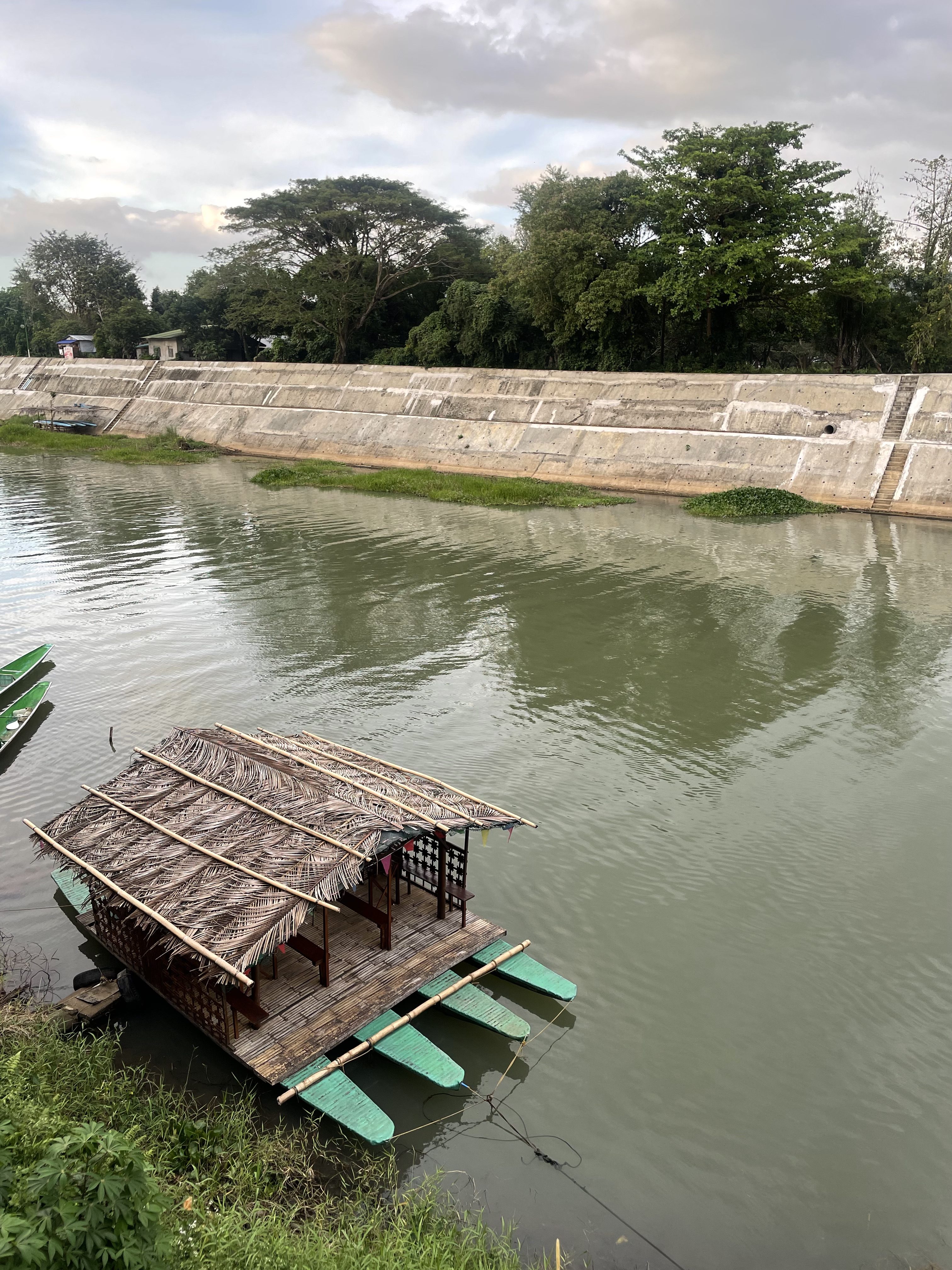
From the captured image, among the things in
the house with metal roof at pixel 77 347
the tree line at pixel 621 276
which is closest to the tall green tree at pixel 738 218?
the tree line at pixel 621 276

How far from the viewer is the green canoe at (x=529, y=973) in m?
7.25

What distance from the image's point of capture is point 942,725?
41.9 feet

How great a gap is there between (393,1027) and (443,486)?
87.9ft

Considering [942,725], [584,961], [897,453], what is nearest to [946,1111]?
[584,961]

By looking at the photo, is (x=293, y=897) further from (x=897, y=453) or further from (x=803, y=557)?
(x=897, y=453)

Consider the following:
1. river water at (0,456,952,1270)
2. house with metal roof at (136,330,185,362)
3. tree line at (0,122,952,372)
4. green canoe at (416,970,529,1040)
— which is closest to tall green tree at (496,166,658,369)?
tree line at (0,122,952,372)

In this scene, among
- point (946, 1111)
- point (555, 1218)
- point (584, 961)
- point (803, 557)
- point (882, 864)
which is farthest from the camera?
point (803, 557)

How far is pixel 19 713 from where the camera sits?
12586mm

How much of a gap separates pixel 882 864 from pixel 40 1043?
821 centimetres

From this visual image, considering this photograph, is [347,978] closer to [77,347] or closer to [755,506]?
[755,506]

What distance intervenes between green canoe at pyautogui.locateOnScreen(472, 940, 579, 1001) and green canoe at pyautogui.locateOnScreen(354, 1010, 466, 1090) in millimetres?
909

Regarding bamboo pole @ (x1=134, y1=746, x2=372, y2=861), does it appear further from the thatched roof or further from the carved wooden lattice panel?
the carved wooden lattice panel

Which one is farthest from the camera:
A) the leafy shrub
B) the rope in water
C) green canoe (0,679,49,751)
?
green canoe (0,679,49,751)

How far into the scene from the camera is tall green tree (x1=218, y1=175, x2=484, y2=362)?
143ft
